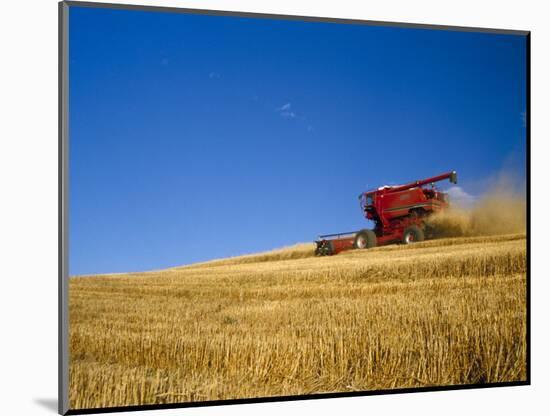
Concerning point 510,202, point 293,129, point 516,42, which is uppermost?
point 516,42

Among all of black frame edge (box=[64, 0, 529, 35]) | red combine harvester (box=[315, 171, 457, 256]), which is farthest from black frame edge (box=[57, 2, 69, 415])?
red combine harvester (box=[315, 171, 457, 256])

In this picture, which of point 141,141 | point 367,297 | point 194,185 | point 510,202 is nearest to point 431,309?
point 367,297

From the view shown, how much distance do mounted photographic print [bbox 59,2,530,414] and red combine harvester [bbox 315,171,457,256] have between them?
0.07 feet

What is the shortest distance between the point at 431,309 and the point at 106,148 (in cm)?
326

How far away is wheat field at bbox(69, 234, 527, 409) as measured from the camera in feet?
24.4

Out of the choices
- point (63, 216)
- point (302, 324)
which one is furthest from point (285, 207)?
point (63, 216)

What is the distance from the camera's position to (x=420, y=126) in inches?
331

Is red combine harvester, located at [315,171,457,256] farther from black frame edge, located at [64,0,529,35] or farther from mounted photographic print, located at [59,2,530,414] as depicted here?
black frame edge, located at [64,0,529,35]

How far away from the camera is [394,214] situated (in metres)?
8.43

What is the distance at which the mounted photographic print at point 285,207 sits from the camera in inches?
292

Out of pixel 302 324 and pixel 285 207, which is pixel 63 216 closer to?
pixel 285 207

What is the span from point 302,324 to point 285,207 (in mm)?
1030

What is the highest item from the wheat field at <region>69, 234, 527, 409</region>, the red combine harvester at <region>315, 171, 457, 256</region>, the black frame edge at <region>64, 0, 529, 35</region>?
the black frame edge at <region>64, 0, 529, 35</region>

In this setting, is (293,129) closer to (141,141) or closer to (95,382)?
(141,141)
